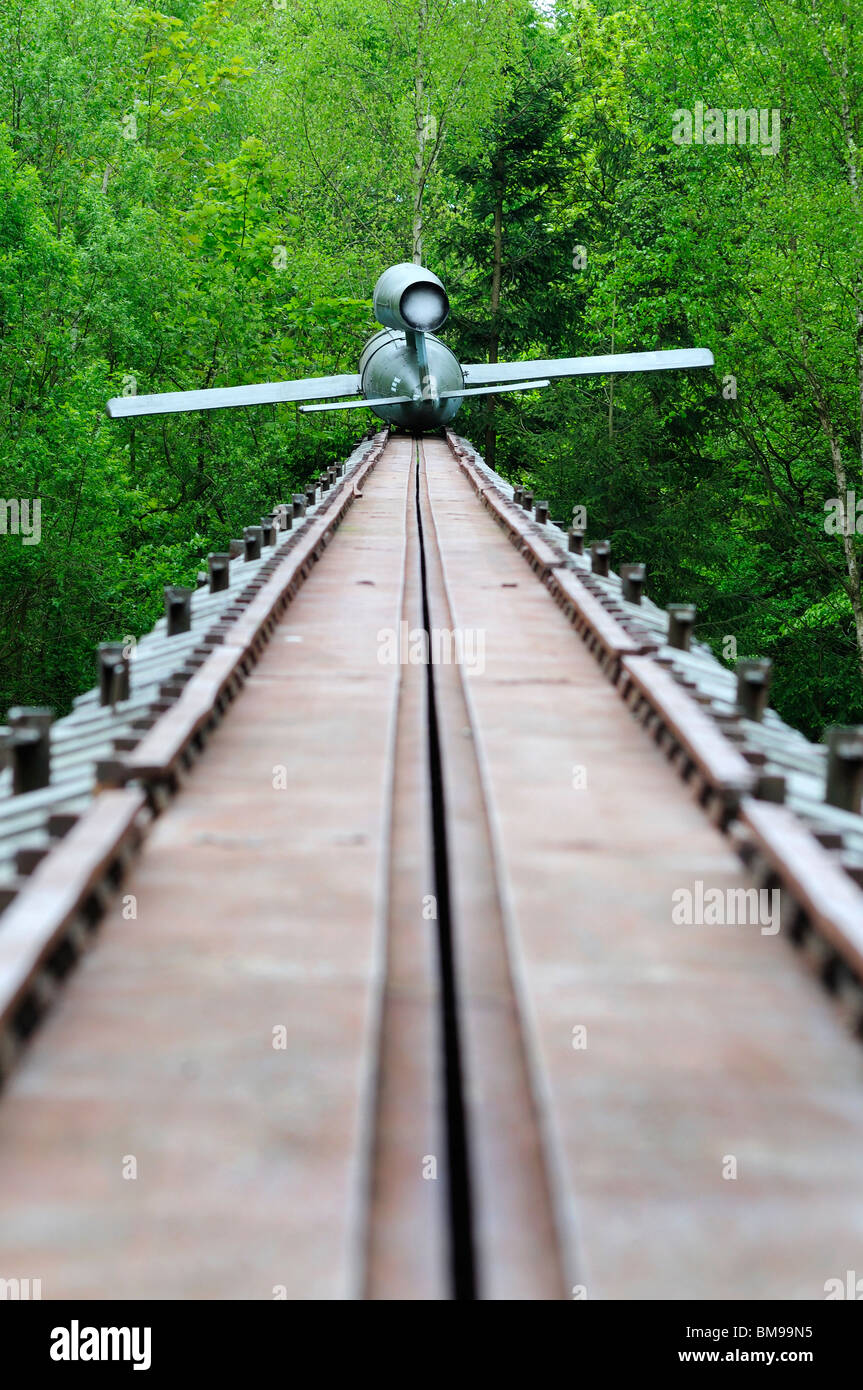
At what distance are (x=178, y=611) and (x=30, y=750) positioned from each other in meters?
3.86

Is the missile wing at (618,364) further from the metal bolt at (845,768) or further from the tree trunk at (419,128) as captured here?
the metal bolt at (845,768)

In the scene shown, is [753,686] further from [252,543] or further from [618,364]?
[618,364]

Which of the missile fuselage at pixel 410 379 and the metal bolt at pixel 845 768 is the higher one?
the missile fuselage at pixel 410 379

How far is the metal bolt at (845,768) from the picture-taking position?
5.90m

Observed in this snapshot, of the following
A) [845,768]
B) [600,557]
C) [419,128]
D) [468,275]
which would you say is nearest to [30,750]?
[845,768]

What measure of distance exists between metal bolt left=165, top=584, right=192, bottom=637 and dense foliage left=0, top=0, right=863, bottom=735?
713 inches

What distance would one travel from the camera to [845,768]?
5977 millimetres

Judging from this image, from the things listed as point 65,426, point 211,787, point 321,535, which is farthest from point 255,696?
point 65,426

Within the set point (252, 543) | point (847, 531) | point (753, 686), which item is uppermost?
point (847, 531)
